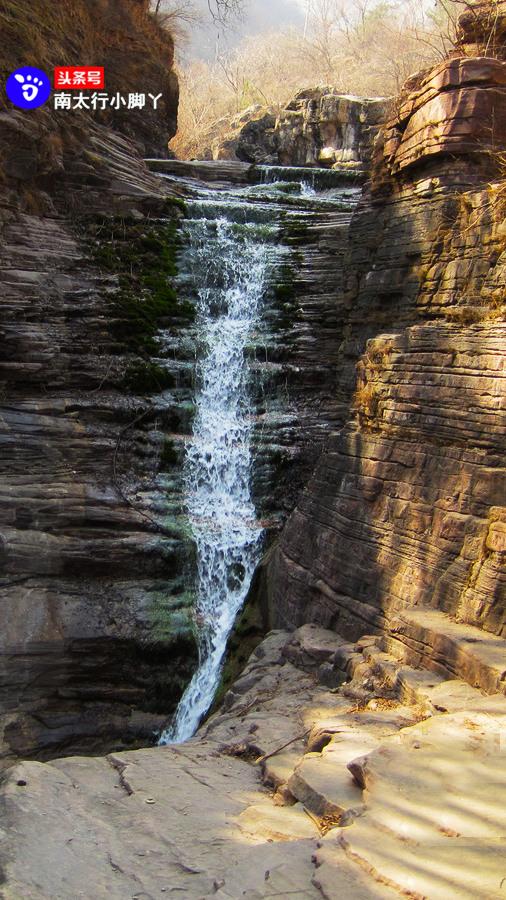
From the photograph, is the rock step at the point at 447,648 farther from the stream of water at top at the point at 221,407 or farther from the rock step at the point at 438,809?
the stream of water at top at the point at 221,407

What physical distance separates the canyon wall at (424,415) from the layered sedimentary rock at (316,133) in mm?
→ 13375

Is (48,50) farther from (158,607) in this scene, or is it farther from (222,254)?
(158,607)

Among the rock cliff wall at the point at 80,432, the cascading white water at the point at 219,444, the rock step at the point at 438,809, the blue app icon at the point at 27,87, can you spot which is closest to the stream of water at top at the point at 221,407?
the cascading white water at the point at 219,444

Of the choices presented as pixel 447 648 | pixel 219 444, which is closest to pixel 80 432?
pixel 219 444

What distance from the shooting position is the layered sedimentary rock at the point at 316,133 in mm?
24234

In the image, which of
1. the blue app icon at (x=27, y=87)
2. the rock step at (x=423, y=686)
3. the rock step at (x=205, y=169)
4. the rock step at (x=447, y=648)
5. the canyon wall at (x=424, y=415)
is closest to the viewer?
the rock step at (x=423, y=686)

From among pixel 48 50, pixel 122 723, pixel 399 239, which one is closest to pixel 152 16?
pixel 48 50

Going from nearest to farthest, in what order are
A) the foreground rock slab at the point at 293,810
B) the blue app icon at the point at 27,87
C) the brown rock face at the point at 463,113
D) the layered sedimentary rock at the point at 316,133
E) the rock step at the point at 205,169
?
the foreground rock slab at the point at 293,810 → the brown rock face at the point at 463,113 → the blue app icon at the point at 27,87 → the rock step at the point at 205,169 → the layered sedimentary rock at the point at 316,133

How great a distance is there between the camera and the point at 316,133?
81.4 feet

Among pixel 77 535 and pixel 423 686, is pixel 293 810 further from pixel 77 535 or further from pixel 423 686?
pixel 77 535

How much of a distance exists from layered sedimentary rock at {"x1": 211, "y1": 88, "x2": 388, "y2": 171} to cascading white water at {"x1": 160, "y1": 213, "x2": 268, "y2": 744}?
9418mm

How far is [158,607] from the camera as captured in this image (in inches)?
443

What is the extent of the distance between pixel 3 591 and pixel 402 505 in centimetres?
582

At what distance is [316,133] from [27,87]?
1325 centimetres
